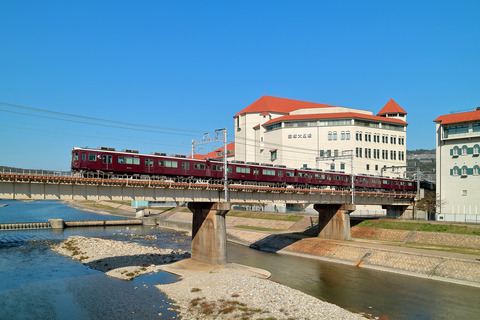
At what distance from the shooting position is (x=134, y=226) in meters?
93.4

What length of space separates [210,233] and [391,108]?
8245 cm

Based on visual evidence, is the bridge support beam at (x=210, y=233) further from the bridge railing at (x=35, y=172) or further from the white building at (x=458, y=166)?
the white building at (x=458, y=166)

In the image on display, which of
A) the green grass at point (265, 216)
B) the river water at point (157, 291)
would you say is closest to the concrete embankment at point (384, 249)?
the green grass at point (265, 216)

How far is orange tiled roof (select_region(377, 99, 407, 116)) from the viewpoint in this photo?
106m

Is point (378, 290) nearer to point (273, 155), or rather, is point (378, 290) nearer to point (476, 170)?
point (476, 170)

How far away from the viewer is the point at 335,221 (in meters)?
61.0

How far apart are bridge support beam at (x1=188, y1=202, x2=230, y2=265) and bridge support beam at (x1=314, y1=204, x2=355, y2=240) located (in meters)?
24.2

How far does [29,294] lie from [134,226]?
204 feet

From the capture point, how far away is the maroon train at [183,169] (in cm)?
3884

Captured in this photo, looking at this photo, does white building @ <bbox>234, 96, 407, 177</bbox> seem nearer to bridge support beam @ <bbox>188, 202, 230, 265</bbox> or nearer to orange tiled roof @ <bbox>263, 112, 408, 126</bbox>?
orange tiled roof @ <bbox>263, 112, 408, 126</bbox>

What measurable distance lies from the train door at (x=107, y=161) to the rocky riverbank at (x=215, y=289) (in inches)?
434

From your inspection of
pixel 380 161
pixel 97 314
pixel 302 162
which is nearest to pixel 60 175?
pixel 97 314

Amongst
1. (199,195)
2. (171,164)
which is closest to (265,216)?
(199,195)

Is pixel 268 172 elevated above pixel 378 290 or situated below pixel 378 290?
above
